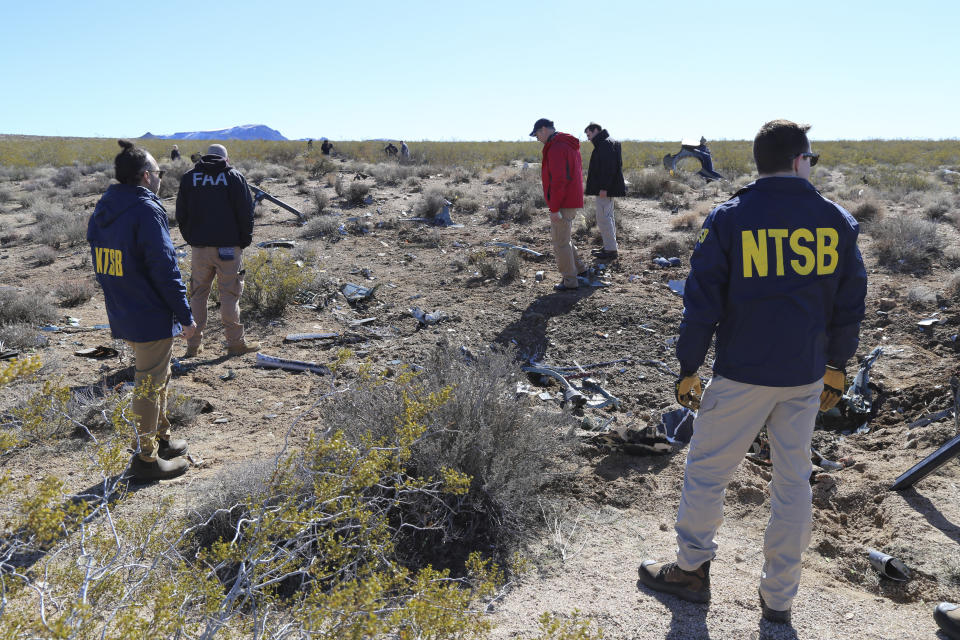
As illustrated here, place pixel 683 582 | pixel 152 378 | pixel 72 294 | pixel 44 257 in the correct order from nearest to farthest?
pixel 683 582 < pixel 152 378 < pixel 72 294 < pixel 44 257

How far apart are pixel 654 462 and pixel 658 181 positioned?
12.1 metres

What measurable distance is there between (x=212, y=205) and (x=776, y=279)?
4.89m

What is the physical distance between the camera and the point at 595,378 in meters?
5.81

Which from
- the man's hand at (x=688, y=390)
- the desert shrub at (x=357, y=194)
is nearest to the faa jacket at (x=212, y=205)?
the man's hand at (x=688, y=390)

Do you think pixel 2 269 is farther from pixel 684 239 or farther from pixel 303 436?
pixel 684 239

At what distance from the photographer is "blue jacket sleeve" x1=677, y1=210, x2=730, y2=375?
2.49m

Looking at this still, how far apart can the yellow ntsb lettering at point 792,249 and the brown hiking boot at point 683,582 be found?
4.47ft

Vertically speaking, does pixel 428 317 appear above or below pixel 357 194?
below

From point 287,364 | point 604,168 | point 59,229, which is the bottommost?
point 287,364

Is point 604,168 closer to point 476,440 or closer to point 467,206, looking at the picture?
point 467,206

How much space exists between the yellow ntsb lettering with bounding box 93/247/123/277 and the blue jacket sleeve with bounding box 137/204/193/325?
13 cm

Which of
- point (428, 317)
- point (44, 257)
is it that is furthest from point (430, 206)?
point (44, 257)

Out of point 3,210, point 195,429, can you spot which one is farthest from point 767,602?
point 3,210

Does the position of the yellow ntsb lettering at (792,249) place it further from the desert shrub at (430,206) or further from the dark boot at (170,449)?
the desert shrub at (430,206)
